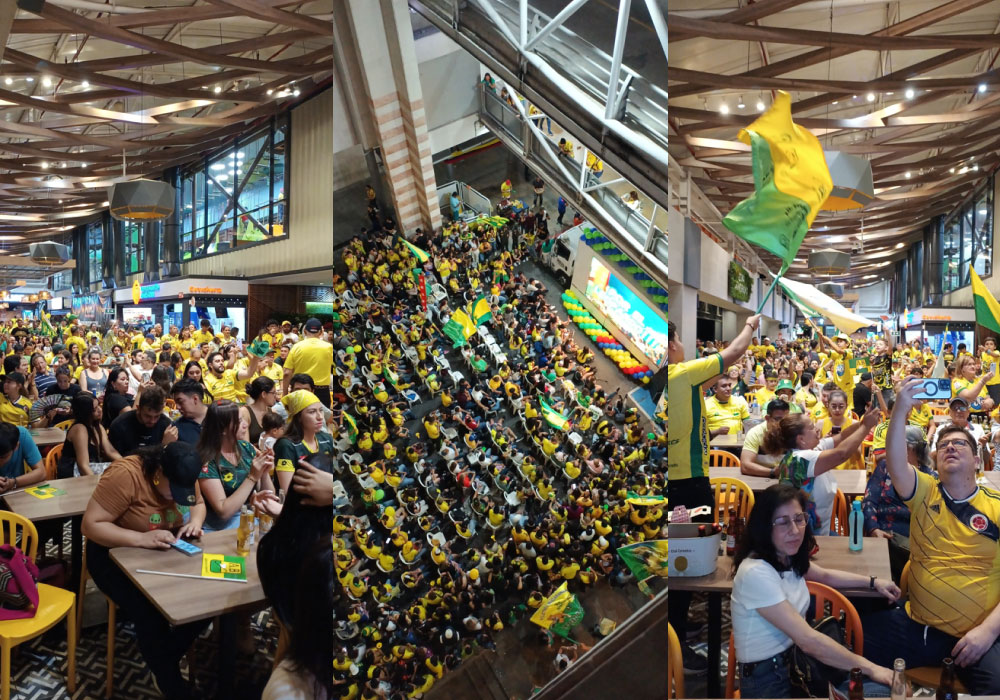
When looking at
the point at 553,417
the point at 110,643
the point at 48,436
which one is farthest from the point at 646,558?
the point at 48,436

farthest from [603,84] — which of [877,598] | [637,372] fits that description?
[877,598]

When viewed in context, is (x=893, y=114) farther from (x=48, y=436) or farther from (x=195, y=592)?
(x=48, y=436)

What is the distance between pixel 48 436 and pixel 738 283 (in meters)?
3.67

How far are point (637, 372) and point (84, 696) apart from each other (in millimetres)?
2654

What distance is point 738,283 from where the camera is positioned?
8.05 feet

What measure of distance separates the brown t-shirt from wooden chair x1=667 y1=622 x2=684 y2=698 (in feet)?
6.39

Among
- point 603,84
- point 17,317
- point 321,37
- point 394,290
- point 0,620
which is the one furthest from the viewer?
point 17,317

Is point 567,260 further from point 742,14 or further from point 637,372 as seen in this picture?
point 742,14

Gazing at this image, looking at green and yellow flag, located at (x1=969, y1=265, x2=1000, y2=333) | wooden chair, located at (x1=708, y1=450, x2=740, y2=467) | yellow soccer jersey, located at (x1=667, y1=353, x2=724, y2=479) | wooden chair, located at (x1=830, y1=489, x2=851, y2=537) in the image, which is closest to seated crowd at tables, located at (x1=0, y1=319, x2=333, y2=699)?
yellow soccer jersey, located at (x1=667, y1=353, x2=724, y2=479)

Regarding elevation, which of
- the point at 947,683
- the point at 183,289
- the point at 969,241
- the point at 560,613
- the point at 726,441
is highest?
the point at 969,241

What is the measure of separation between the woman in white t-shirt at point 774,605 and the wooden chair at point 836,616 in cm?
13

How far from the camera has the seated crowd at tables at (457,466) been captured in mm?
1483

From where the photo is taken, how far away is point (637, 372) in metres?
1.43

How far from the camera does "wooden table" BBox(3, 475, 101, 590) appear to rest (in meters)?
2.74
